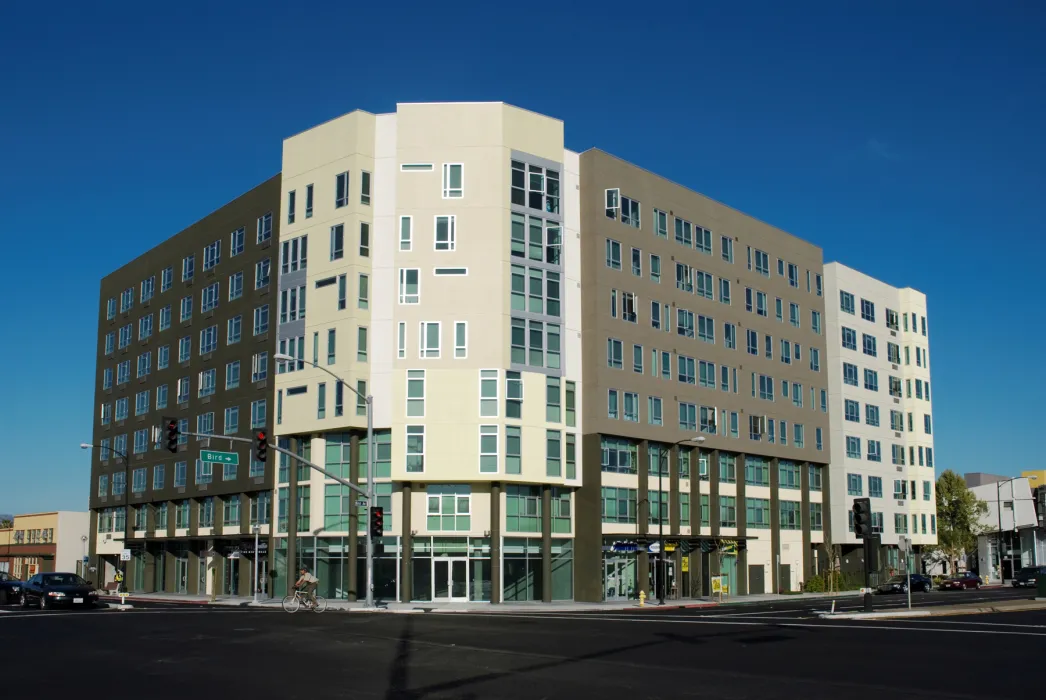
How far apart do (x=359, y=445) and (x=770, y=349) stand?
33553 millimetres

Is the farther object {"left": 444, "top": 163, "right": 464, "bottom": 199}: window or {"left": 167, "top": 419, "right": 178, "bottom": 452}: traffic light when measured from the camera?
{"left": 444, "top": 163, "right": 464, "bottom": 199}: window

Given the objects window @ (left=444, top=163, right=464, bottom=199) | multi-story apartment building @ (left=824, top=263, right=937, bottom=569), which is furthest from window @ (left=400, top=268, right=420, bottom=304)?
multi-story apartment building @ (left=824, top=263, right=937, bottom=569)

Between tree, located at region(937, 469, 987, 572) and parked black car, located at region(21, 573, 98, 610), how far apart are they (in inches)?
3316

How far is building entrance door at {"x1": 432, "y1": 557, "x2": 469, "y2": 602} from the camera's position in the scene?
56.5m

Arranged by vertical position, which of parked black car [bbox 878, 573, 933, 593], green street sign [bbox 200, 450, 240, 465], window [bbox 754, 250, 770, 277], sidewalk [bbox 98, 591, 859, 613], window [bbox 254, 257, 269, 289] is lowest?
parked black car [bbox 878, 573, 933, 593]

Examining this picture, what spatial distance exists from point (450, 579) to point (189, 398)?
1146 inches

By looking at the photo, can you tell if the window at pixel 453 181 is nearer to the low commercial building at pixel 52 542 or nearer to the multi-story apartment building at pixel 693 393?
the multi-story apartment building at pixel 693 393

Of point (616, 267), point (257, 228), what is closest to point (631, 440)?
point (616, 267)

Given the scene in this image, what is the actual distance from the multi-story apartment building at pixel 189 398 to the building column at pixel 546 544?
1716 cm

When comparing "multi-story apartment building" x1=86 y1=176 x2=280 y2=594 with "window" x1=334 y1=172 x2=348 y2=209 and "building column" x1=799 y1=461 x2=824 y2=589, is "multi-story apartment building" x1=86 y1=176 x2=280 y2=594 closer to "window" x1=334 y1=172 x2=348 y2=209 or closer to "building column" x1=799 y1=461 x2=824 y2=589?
"window" x1=334 y1=172 x2=348 y2=209

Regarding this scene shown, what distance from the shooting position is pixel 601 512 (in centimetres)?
6025

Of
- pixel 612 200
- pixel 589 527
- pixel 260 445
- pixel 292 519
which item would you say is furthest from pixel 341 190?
pixel 260 445

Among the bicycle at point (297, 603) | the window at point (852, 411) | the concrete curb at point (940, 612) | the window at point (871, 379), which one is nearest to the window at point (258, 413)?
the bicycle at point (297, 603)

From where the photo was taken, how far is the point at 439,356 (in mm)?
56781
